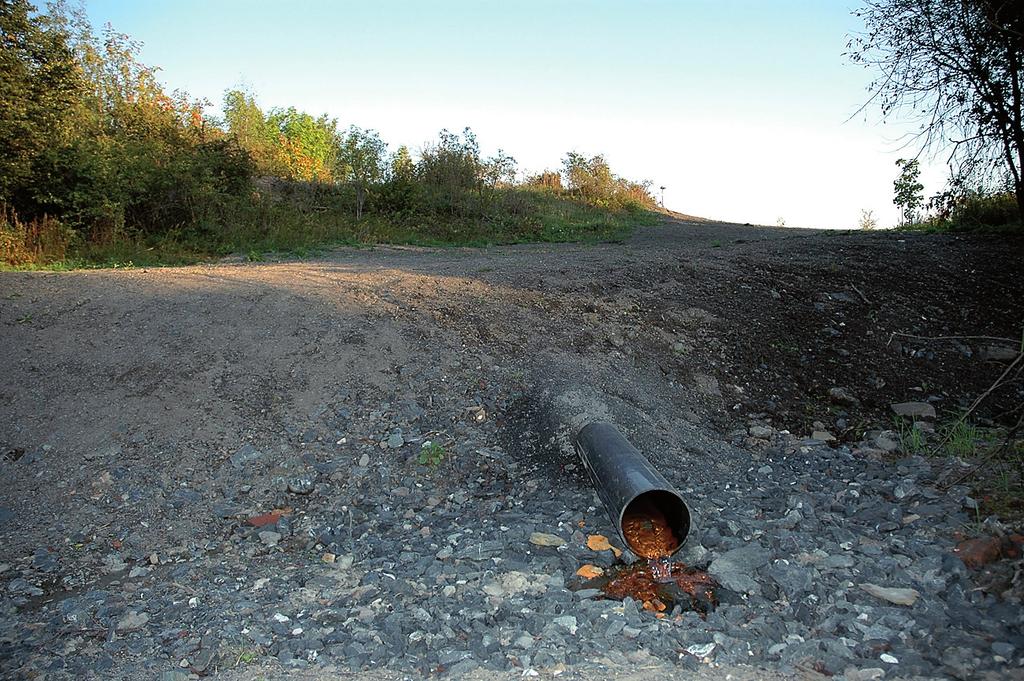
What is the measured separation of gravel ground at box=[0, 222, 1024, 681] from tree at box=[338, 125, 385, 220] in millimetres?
7437

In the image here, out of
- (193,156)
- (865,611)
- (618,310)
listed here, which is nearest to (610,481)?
(865,611)

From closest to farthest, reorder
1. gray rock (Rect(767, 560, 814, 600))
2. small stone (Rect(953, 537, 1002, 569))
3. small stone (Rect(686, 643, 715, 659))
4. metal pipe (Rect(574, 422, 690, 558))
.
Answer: small stone (Rect(686, 643, 715, 659)), gray rock (Rect(767, 560, 814, 600)), small stone (Rect(953, 537, 1002, 569)), metal pipe (Rect(574, 422, 690, 558))

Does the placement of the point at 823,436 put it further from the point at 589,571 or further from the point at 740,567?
the point at 589,571

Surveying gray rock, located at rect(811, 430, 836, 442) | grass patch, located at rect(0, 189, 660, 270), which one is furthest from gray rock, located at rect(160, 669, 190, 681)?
grass patch, located at rect(0, 189, 660, 270)

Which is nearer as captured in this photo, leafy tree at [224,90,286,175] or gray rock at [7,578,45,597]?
gray rock at [7,578,45,597]

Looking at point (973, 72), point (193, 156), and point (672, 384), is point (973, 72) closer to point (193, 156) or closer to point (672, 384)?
point (672, 384)

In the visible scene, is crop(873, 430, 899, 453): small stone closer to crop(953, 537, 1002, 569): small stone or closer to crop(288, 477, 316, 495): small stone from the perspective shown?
crop(953, 537, 1002, 569): small stone

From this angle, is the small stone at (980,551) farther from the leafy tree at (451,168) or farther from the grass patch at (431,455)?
the leafy tree at (451,168)

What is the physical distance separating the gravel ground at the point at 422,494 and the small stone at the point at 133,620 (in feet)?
0.04

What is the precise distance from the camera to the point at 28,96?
980 cm

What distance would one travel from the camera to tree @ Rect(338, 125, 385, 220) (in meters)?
14.0

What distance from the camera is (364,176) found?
46.4 ft

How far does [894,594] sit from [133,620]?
3351 millimetres

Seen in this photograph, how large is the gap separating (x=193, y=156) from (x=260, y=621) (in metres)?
11.0
